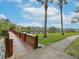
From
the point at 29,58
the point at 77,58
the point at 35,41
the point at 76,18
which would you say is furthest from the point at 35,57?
the point at 76,18

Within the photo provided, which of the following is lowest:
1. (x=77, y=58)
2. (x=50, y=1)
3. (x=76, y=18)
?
(x=77, y=58)

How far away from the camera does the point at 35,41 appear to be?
59.4ft

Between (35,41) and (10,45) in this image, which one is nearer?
(10,45)

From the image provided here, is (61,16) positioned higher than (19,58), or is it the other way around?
(61,16)

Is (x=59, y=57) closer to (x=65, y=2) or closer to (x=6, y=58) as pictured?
(x=6, y=58)

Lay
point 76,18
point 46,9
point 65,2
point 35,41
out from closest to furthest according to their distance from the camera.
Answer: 1. point 35,41
2. point 76,18
3. point 46,9
4. point 65,2

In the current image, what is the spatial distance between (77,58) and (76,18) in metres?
12.2

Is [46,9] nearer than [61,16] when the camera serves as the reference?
Yes

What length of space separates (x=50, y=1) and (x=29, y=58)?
2410cm

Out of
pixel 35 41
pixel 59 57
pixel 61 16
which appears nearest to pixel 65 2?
pixel 61 16

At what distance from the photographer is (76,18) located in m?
24.3

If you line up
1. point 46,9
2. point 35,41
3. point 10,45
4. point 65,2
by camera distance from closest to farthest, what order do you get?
1. point 10,45
2. point 35,41
3. point 46,9
4. point 65,2

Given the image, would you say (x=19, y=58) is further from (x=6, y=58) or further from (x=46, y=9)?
(x=46, y=9)

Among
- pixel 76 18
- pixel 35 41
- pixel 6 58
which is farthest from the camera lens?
pixel 76 18
